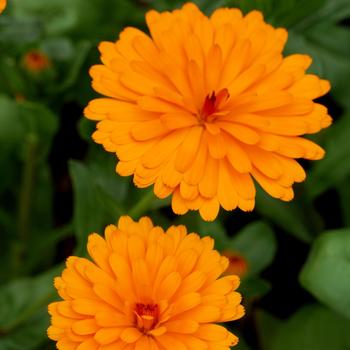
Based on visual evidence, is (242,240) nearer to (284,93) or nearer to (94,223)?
(94,223)

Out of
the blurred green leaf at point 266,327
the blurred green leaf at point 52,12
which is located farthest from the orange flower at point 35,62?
the blurred green leaf at point 266,327

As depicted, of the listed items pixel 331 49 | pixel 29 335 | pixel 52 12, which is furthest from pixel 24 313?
pixel 331 49

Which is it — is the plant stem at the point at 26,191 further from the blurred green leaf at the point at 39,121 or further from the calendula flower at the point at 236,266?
the calendula flower at the point at 236,266

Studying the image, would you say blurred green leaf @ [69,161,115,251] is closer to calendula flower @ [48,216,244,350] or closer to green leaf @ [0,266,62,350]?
green leaf @ [0,266,62,350]

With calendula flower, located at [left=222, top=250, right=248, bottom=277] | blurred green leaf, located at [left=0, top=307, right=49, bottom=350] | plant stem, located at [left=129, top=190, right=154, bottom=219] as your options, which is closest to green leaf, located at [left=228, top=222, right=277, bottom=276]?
calendula flower, located at [left=222, top=250, right=248, bottom=277]

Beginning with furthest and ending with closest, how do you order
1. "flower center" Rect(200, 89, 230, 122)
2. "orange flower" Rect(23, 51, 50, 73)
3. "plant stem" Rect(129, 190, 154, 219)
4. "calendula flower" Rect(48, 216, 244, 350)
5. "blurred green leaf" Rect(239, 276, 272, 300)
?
"orange flower" Rect(23, 51, 50, 73) → "blurred green leaf" Rect(239, 276, 272, 300) → "plant stem" Rect(129, 190, 154, 219) → "flower center" Rect(200, 89, 230, 122) → "calendula flower" Rect(48, 216, 244, 350)

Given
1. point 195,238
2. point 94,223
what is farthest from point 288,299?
point 195,238
